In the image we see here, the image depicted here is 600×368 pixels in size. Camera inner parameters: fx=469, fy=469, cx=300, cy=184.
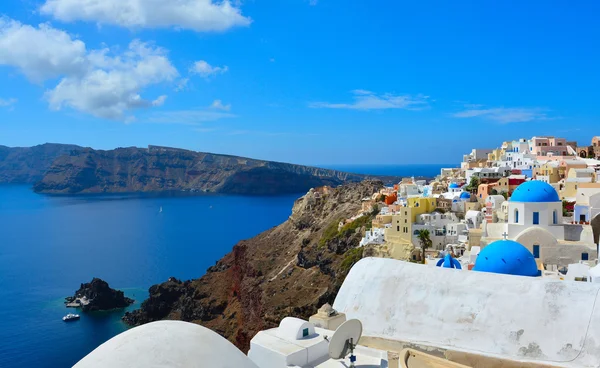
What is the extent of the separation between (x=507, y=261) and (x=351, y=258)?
21384 mm

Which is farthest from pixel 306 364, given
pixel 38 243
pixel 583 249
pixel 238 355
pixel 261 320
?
pixel 38 243

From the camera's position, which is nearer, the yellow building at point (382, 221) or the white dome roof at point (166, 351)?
the white dome roof at point (166, 351)

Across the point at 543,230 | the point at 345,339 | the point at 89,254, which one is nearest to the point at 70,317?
the point at 89,254

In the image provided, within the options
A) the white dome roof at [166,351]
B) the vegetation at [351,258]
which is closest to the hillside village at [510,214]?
the vegetation at [351,258]

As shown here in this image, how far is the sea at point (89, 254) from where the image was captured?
38.1 metres

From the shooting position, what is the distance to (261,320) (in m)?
32.9

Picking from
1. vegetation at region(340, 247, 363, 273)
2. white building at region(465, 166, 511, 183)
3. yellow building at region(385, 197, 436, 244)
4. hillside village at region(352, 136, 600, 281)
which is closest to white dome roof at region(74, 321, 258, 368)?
hillside village at region(352, 136, 600, 281)

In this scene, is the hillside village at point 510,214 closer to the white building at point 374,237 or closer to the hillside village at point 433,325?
the white building at point 374,237

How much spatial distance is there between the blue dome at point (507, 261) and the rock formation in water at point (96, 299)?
129 feet

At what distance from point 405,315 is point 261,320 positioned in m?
24.7

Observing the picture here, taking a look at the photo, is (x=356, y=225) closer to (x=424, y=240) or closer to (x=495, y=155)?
(x=424, y=240)

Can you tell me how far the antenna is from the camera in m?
7.89

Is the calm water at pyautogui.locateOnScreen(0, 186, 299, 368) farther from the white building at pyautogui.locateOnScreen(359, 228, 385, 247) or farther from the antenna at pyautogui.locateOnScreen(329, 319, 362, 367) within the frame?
the antenna at pyautogui.locateOnScreen(329, 319, 362, 367)

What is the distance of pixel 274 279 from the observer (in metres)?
42.5
